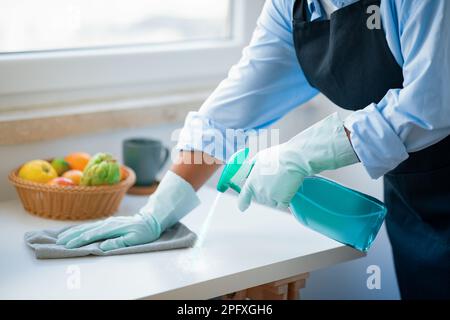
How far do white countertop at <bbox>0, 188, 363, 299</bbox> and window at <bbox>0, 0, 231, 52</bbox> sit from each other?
461mm

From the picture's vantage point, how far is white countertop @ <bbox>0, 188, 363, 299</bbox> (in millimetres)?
1412

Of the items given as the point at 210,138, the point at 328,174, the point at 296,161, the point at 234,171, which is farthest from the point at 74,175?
the point at 328,174

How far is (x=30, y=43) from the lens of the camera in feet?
6.57

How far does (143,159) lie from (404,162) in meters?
0.70

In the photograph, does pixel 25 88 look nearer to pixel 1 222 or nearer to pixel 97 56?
pixel 97 56

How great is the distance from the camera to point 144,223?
5.44ft

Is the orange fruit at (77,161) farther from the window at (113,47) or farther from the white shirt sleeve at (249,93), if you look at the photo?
the white shirt sleeve at (249,93)

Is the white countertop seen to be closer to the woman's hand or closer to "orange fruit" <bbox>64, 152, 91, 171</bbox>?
the woman's hand

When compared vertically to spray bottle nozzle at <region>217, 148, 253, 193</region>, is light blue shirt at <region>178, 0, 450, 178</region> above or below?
above

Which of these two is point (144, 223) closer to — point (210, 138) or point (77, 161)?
point (210, 138)

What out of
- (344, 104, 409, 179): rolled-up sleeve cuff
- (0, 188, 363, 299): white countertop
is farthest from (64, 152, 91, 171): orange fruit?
(344, 104, 409, 179): rolled-up sleeve cuff

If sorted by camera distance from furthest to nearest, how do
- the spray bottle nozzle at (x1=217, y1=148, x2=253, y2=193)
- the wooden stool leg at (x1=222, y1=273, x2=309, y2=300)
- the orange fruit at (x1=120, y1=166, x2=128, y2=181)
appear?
1. the orange fruit at (x1=120, y1=166, x2=128, y2=181)
2. the wooden stool leg at (x1=222, y1=273, x2=309, y2=300)
3. the spray bottle nozzle at (x1=217, y1=148, x2=253, y2=193)

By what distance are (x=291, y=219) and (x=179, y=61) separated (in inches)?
25.2

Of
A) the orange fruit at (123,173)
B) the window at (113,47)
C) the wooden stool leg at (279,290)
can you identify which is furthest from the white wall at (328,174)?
the wooden stool leg at (279,290)
